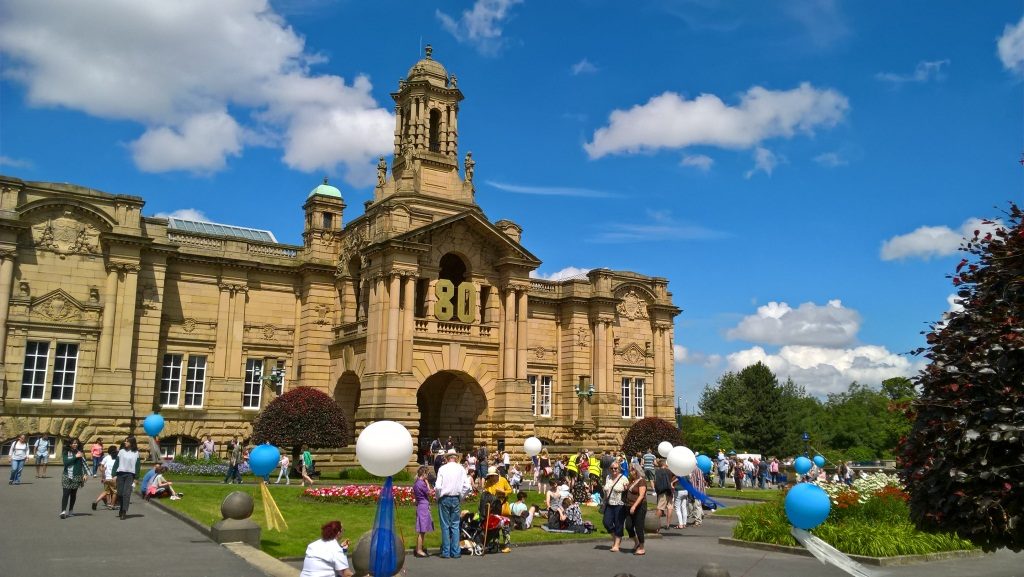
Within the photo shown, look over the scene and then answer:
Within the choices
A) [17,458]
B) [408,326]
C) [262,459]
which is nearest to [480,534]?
[262,459]

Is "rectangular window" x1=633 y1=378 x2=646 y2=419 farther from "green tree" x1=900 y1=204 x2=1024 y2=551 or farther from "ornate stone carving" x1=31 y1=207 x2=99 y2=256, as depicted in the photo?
"green tree" x1=900 y1=204 x2=1024 y2=551

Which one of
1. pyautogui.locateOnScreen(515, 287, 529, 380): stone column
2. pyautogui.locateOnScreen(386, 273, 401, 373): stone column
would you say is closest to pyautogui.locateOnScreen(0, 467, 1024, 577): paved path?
pyautogui.locateOnScreen(386, 273, 401, 373): stone column

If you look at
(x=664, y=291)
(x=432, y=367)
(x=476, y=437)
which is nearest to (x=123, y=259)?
(x=432, y=367)

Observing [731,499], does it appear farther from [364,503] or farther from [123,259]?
[123,259]

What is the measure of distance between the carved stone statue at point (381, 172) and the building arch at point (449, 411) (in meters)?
11.5

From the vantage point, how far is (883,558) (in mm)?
15688

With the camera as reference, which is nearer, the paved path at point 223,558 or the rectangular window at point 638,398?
the paved path at point 223,558

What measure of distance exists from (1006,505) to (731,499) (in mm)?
26067

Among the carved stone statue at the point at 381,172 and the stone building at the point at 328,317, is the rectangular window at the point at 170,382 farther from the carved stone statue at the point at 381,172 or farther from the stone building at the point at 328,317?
the carved stone statue at the point at 381,172

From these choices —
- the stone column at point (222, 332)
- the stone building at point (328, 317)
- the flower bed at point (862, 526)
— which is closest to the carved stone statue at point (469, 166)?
the stone building at point (328, 317)

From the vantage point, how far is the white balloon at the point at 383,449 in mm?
11930

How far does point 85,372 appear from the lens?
36500 mm

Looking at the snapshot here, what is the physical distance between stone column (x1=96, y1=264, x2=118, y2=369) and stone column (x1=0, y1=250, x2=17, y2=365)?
12.5 feet

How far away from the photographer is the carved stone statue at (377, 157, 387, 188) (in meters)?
44.9
